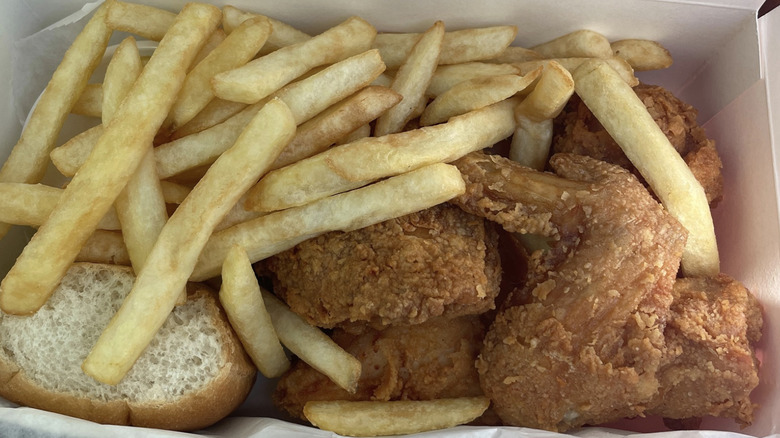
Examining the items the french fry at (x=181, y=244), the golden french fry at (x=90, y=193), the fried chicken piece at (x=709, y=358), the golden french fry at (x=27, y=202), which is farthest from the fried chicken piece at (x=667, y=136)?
the golden french fry at (x=27, y=202)

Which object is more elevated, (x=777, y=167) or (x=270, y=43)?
(x=270, y=43)

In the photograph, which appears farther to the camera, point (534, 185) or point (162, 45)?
point (534, 185)

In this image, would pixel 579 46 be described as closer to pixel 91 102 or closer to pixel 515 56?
pixel 515 56

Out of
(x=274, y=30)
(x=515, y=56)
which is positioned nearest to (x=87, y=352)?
(x=274, y=30)

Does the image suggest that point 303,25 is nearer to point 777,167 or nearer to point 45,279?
point 45,279

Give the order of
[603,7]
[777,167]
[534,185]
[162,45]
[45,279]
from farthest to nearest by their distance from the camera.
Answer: [603,7], [777,167], [534,185], [162,45], [45,279]

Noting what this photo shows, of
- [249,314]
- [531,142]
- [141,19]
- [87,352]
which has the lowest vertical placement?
[87,352]

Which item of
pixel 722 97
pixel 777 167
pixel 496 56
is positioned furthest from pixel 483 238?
pixel 722 97
